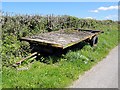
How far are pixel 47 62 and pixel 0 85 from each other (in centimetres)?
302

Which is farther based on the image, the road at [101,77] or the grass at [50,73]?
the road at [101,77]

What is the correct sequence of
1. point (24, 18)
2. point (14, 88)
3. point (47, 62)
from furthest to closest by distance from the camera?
point (24, 18)
point (47, 62)
point (14, 88)

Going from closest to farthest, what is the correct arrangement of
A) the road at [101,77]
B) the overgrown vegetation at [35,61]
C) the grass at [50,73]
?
the grass at [50,73] < the overgrown vegetation at [35,61] < the road at [101,77]

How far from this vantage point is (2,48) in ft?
30.3

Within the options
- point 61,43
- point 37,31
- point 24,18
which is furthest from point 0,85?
point 37,31

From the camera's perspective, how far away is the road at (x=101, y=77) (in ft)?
25.5

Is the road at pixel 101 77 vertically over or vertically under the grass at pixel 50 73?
under

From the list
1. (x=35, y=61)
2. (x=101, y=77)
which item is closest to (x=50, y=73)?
(x=35, y=61)

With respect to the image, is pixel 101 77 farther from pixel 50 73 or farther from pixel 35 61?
pixel 35 61

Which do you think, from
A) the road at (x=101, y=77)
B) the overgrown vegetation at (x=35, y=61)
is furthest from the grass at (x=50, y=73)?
the road at (x=101, y=77)

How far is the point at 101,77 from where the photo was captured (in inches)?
342

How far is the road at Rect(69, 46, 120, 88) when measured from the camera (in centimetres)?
776

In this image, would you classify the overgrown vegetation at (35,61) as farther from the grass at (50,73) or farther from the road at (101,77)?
the road at (101,77)

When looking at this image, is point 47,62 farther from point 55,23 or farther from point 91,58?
point 55,23
